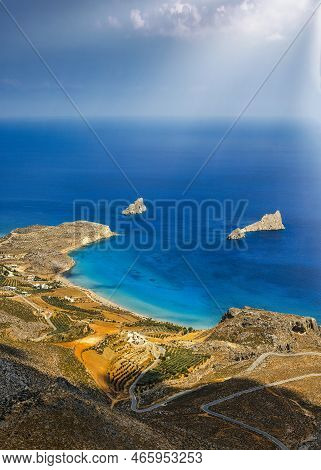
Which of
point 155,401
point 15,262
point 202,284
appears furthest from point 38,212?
point 155,401

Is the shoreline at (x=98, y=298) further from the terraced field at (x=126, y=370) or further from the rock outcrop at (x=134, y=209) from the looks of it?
the rock outcrop at (x=134, y=209)

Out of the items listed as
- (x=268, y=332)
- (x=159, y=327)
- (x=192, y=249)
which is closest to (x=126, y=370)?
(x=268, y=332)

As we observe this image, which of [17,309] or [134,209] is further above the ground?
[134,209]

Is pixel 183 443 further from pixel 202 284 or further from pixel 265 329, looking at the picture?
pixel 202 284

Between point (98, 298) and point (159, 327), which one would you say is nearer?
point (159, 327)

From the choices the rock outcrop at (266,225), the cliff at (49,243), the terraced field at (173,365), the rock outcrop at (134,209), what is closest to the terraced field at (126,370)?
the terraced field at (173,365)

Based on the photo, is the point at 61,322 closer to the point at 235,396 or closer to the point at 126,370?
the point at 126,370

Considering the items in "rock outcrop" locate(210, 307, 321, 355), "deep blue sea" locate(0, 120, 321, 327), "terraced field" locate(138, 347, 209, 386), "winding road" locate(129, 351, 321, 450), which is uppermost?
"deep blue sea" locate(0, 120, 321, 327)

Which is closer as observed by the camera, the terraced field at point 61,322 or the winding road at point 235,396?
the winding road at point 235,396

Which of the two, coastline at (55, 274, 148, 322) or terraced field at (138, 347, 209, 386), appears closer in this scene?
terraced field at (138, 347, 209, 386)

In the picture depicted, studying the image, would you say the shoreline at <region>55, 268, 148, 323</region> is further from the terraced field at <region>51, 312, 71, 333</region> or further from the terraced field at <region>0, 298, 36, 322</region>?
the terraced field at <region>0, 298, 36, 322</region>

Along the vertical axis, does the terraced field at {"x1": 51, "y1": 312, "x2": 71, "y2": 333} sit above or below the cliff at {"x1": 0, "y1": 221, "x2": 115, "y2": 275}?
below

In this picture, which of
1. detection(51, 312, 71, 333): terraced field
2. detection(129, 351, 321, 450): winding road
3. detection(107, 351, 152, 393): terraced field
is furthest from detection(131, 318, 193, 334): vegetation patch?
detection(129, 351, 321, 450): winding road
